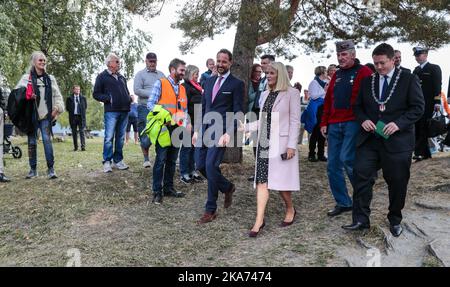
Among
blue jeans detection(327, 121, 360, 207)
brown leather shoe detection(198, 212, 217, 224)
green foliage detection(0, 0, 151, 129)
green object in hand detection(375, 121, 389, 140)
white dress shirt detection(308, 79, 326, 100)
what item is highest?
green foliage detection(0, 0, 151, 129)

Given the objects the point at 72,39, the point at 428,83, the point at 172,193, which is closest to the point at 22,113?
the point at 172,193

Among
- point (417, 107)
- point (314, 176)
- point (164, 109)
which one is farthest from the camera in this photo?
point (314, 176)

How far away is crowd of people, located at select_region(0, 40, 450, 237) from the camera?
16.4 feet

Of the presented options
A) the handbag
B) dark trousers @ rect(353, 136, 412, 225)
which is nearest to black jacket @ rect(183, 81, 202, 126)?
dark trousers @ rect(353, 136, 412, 225)

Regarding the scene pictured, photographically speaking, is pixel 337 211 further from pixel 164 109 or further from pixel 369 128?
pixel 164 109

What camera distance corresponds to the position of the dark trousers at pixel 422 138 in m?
8.29

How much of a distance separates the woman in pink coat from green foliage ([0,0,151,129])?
1436cm

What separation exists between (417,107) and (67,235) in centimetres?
449

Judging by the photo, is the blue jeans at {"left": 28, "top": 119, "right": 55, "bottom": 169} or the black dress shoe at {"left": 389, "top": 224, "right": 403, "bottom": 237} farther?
the blue jeans at {"left": 28, "top": 119, "right": 55, "bottom": 169}

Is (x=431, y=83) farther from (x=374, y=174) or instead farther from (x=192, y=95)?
(x=192, y=95)

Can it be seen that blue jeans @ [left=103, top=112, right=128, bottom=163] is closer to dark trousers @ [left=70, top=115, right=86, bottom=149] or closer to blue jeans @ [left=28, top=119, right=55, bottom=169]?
blue jeans @ [left=28, top=119, right=55, bottom=169]
